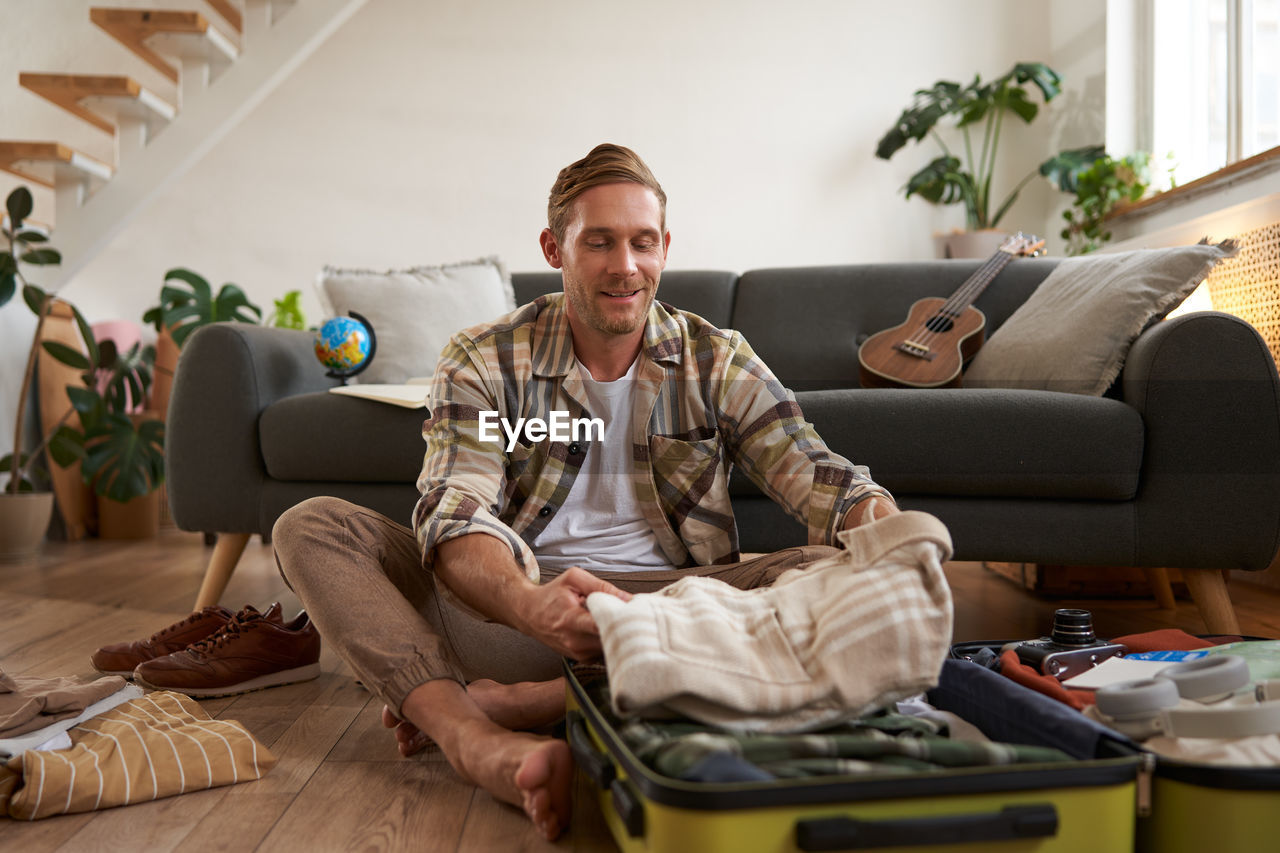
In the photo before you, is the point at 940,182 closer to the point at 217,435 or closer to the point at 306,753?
the point at 217,435

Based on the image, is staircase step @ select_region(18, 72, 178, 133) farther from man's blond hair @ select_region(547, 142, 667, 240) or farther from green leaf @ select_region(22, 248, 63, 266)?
man's blond hair @ select_region(547, 142, 667, 240)

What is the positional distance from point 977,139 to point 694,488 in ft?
10.8

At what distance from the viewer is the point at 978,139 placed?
4.12 meters

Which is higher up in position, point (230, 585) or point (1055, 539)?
point (1055, 539)

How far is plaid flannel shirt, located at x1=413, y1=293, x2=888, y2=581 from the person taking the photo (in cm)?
132

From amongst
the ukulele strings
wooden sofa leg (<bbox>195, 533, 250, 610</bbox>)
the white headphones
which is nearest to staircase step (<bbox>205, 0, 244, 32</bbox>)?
wooden sofa leg (<bbox>195, 533, 250, 610</bbox>)

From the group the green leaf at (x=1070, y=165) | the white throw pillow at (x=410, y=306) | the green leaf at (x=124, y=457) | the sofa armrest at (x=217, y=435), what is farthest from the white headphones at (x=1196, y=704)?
the green leaf at (x=1070, y=165)

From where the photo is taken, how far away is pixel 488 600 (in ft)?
3.59

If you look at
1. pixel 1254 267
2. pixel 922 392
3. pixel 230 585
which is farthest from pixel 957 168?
pixel 230 585

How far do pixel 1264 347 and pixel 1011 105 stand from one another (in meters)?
2.48

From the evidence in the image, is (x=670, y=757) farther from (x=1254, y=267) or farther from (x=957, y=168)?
(x=957, y=168)

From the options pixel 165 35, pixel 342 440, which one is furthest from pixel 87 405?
pixel 342 440

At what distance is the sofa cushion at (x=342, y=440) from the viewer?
1.96 meters

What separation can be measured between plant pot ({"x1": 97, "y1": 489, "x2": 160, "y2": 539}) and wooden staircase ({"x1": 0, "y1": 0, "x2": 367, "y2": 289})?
81 cm
